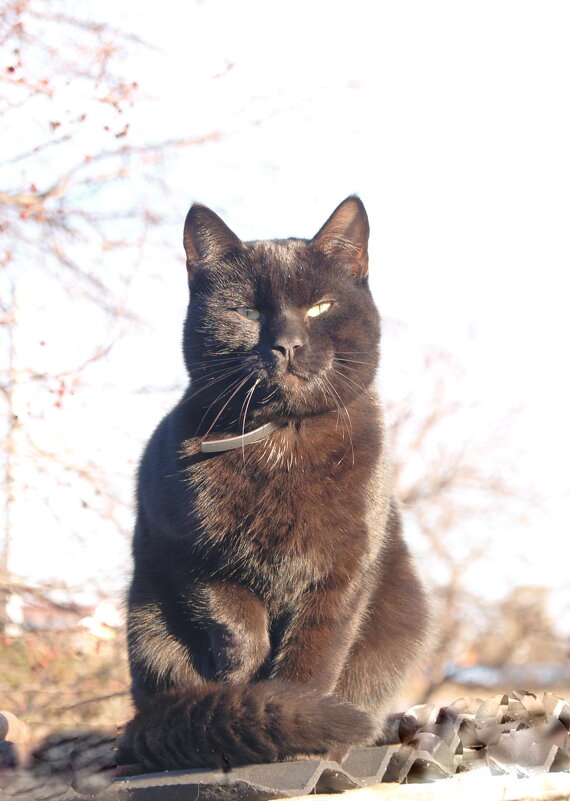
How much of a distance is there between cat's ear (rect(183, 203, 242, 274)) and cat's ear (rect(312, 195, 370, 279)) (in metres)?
0.21

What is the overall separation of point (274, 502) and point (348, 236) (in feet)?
2.16

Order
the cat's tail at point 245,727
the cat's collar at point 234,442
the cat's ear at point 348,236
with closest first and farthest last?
the cat's tail at point 245,727, the cat's collar at point 234,442, the cat's ear at point 348,236

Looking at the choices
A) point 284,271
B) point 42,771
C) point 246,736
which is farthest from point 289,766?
point 284,271

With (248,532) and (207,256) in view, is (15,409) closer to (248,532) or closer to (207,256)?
(207,256)

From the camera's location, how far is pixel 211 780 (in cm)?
121

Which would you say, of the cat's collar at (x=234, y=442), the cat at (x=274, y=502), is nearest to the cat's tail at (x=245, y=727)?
the cat at (x=274, y=502)

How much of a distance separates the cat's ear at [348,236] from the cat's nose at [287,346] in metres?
0.33

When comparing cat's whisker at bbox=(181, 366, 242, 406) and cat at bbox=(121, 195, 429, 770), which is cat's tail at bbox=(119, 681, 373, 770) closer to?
cat at bbox=(121, 195, 429, 770)

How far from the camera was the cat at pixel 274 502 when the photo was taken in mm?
1629

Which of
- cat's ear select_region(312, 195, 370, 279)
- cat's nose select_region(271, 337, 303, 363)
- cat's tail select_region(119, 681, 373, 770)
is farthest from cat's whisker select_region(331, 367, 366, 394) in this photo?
cat's tail select_region(119, 681, 373, 770)

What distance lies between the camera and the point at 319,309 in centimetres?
175

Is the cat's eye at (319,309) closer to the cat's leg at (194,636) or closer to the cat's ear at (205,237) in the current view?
the cat's ear at (205,237)

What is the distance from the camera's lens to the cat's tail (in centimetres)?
130

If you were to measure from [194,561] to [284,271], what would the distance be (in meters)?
0.66
